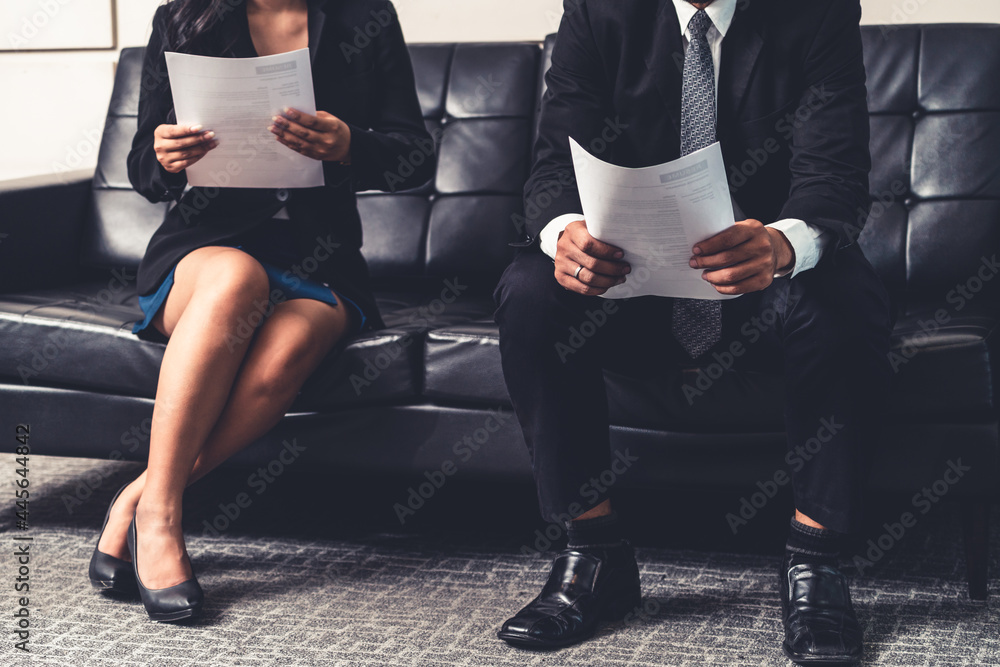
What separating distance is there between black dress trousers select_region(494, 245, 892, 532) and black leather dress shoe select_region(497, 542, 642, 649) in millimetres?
87

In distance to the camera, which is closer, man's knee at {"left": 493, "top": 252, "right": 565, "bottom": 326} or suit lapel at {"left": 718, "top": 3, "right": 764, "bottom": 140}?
man's knee at {"left": 493, "top": 252, "right": 565, "bottom": 326}

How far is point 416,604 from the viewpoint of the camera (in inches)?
58.2

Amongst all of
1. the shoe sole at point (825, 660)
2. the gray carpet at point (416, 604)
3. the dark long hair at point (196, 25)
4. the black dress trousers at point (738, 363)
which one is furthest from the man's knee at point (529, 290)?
the dark long hair at point (196, 25)

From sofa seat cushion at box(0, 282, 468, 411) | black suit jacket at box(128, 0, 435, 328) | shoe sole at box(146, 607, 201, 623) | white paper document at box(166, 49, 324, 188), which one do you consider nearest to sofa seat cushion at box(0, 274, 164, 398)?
sofa seat cushion at box(0, 282, 468, 411)

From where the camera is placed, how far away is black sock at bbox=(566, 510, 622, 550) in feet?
4.53

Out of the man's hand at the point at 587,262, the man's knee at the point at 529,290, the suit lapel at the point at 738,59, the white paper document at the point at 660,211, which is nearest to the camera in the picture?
the white paper document at the point at 660,211

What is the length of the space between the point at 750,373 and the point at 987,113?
0.86 metres

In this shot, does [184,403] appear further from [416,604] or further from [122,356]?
[416,604]

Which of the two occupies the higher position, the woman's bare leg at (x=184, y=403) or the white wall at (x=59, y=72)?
the white wall at (x=59, y=72)

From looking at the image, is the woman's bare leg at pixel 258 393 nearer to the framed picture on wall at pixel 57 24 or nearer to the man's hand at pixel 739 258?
the man's hand at pixel 739 258

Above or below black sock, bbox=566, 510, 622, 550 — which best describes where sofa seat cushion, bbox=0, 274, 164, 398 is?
above

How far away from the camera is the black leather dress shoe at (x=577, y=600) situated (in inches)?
51.9

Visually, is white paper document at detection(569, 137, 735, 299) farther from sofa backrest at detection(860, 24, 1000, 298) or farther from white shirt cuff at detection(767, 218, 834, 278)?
sofa backrest at detection(860, 24, 1000, 298)

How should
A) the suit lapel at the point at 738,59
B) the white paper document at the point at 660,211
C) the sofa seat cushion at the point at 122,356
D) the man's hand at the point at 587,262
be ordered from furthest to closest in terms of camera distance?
the sofa seat cushion at the point at 122,356 < the suit lapel at the point at 738,59 < the man's hand at the point at 587,262 < the white paper document at the point at 660,211
